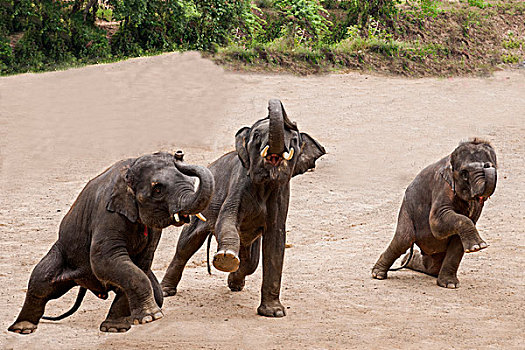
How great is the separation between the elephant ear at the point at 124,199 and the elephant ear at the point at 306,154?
2411mm

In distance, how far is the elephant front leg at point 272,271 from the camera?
836 centimetres

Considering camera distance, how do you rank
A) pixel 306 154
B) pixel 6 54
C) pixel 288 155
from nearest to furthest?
pixel 288 155, pixel 306 154, pixel 6 54

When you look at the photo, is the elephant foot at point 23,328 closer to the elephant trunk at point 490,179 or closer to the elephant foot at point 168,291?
the elephant foot at point 168,291

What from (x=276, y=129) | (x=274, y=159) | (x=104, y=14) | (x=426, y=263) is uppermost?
(x=276, y=129)

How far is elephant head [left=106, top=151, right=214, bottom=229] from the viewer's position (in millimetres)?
6336

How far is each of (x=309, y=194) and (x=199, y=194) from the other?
34.1 feet

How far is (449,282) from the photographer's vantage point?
33.0 ft

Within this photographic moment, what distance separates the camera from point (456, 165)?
9.61 metres

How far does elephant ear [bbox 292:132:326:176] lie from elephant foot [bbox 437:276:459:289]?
2.57 metres

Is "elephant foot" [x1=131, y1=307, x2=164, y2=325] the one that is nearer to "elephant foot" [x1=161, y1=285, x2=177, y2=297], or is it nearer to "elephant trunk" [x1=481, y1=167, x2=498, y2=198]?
"elephant foot" [x1=161, y1=285, x2=177, y2=297]

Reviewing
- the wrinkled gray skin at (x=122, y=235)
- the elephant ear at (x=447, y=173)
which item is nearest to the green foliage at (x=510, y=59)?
the elephant ear at (x=447, y=173)

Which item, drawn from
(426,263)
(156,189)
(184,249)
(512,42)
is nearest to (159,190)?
(156,189)

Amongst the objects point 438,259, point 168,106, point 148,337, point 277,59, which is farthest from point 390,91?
point 148,337

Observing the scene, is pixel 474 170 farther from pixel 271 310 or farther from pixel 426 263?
pixel 271 310
